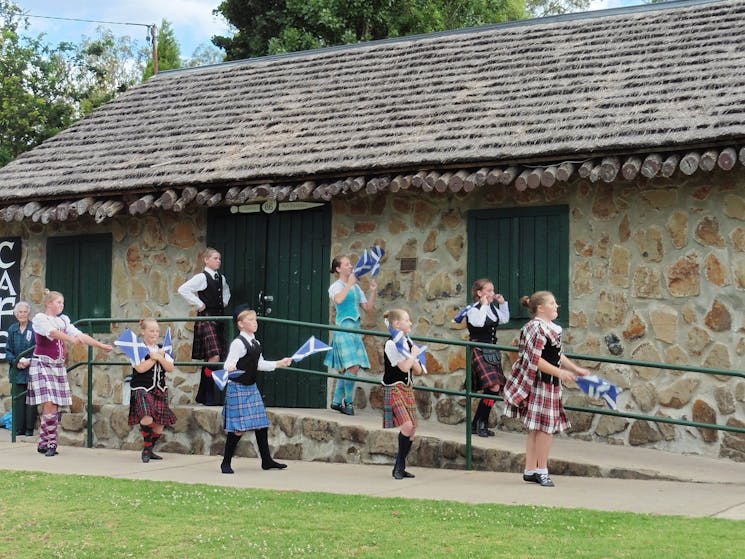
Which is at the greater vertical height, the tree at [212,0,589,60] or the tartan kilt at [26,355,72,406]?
the tree at [212,0,589,60]

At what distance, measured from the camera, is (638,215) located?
1100 centimetres

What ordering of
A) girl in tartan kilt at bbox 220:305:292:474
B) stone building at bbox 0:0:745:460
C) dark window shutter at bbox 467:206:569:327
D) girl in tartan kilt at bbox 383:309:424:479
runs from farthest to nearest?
dark window shutter at bbox 467:206:569:327
stone building at bbox 0:0:745:460
girl in tartan kilt at bbox 220:305:292:474
girl in tartan kilt at bbox 383:309:424:479

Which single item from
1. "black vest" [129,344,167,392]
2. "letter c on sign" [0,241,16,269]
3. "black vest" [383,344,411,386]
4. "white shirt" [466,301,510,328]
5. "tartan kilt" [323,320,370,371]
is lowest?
"black vest" [129,344,167,392]

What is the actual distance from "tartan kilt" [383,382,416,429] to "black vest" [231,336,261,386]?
123cm

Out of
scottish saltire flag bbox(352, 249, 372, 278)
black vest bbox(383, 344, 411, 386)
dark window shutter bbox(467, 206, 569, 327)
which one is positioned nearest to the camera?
black vest bbox(383, 344, 411, 386)

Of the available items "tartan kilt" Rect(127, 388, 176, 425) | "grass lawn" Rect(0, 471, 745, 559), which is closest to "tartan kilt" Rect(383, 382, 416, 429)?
"grass lawn" Rect(0, 471, 745, 559)

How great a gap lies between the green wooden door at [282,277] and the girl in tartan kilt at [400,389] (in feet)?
10.5


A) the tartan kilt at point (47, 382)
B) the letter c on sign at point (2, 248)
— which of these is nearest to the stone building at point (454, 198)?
the letter c on sign at point (2, 248)

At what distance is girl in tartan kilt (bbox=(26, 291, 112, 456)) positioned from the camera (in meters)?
11.3

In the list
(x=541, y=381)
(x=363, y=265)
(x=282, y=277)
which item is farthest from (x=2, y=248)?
(x=541, y=381)

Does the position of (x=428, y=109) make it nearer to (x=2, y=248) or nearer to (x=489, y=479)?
(x=489, y=479)

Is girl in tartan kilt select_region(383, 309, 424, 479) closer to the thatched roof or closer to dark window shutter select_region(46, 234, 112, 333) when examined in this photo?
the thatched roof

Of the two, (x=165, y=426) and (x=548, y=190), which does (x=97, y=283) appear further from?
(x=548, y=190)

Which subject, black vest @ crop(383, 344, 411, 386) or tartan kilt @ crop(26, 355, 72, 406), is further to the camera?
tartan kilt @ crop(26, 355, 72, 406)
